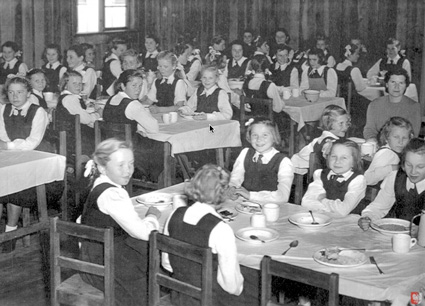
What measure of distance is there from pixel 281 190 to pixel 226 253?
4.36 ft

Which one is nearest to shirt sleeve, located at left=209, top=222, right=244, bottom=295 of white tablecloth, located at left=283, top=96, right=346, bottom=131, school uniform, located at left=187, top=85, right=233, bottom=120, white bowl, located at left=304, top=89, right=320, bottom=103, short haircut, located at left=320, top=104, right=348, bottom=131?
short haircut, located at left=320, top=104, right=348, bottom=131

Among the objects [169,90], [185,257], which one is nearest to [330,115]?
[185,257]

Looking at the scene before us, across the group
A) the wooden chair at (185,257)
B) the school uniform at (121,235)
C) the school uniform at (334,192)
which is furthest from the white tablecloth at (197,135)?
the wooden chair at (185,257)

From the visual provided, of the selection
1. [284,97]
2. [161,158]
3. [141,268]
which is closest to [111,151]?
[141,268]

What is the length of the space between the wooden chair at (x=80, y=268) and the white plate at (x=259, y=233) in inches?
24.5

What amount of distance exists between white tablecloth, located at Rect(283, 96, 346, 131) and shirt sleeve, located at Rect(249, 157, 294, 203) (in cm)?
267

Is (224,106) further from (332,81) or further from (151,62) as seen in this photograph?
(151,62)

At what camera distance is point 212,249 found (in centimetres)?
269

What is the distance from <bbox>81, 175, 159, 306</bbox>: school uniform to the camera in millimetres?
3121

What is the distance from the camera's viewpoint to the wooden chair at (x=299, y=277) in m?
2.22

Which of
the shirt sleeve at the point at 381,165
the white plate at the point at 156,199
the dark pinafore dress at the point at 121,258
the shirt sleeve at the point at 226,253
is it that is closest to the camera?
the shirt sleeve at the point at 226,253

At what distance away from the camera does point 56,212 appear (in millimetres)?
5656

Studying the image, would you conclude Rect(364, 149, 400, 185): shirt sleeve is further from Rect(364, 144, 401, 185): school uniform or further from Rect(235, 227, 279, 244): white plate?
Rect(235, 227, 279, 244): white plate

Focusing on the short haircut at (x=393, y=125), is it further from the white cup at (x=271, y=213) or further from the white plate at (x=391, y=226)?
the white cup at (x=271, y=213)
